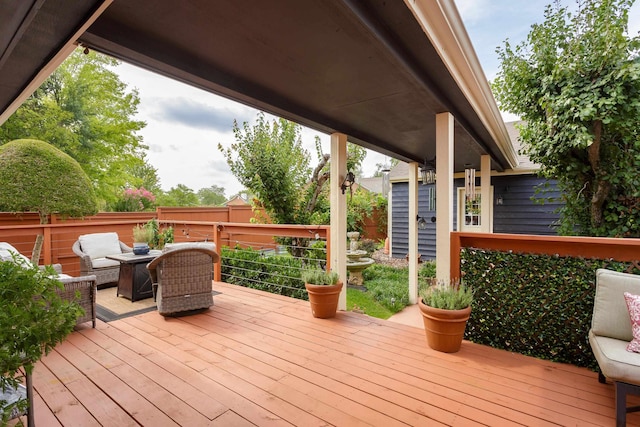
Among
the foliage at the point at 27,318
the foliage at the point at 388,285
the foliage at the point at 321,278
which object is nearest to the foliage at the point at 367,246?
the foliage at the point at 388,285

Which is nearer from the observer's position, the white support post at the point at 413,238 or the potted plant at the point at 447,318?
the potted plant at the point at 447,318

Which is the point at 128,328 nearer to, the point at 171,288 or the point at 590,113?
the point at 171,288

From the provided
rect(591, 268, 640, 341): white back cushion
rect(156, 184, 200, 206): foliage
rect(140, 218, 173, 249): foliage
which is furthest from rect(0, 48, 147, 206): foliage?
rect(156, 184, 200, 206): foliage

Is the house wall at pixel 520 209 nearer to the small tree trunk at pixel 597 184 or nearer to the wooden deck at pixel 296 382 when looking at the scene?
the small tree trunk at pixel 597 184

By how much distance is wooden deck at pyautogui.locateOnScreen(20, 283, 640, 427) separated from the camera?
1.91 metres

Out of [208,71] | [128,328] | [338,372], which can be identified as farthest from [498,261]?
Result: [128,328]

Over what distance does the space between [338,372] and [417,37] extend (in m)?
2.47

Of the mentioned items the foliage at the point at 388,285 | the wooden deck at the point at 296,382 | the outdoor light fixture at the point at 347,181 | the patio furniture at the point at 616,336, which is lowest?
the foliage at the point at 388,285

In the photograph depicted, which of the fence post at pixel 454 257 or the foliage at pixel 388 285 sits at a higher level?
the fence post at pixel 454 257

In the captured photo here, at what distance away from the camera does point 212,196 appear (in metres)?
34.1

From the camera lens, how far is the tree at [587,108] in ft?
12.6

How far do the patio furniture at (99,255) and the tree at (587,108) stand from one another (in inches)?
266

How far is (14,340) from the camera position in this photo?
1078mm

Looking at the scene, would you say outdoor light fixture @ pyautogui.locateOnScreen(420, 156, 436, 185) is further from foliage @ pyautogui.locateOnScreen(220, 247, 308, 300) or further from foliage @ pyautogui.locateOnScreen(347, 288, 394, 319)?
foliage @ pyautogui.locateOnScreen(220, 247, 308, 300)
